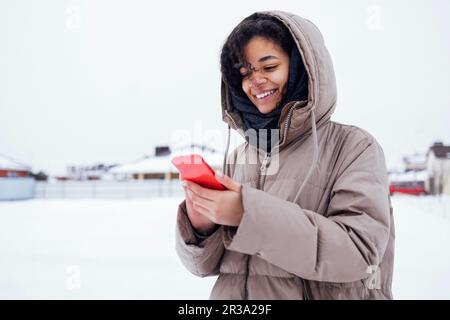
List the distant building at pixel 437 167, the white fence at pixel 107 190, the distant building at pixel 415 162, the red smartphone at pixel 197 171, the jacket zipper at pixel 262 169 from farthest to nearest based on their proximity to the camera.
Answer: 1. the distant building at pixel 415 162
2. the distant building at pixel 437 167
3. the white fence at pixel 107 190
4. the jacket zipper at pixel 262 169
5. the red smartphone at pixel 197 171

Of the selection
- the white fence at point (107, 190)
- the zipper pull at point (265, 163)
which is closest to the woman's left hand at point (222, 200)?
the zipper pull at point (265, 163)

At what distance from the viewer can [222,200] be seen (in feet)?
2.06

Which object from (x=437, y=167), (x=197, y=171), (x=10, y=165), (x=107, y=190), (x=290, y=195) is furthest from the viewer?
(x=437, y=167)

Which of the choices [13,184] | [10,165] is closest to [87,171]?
[10,165]

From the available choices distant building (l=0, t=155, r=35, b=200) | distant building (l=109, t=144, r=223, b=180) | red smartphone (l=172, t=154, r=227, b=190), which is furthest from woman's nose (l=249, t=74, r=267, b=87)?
distant building (l=109, t=144, r=223, b=180)

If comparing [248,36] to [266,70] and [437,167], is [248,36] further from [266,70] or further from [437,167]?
[437,167]

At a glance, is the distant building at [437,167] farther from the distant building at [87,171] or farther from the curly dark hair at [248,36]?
the distant building at [87,171]

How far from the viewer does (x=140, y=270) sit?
3789 mm

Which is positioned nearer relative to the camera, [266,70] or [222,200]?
[222,200]

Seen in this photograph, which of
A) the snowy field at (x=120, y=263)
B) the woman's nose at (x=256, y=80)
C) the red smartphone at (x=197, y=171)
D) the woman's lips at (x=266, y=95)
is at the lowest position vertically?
the snowy field at (x=120, y=263)

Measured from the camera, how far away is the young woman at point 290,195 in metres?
0.64

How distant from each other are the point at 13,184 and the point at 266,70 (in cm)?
1662

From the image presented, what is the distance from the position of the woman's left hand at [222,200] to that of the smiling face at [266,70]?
13.3 inches

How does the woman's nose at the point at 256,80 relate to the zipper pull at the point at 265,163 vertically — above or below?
above
